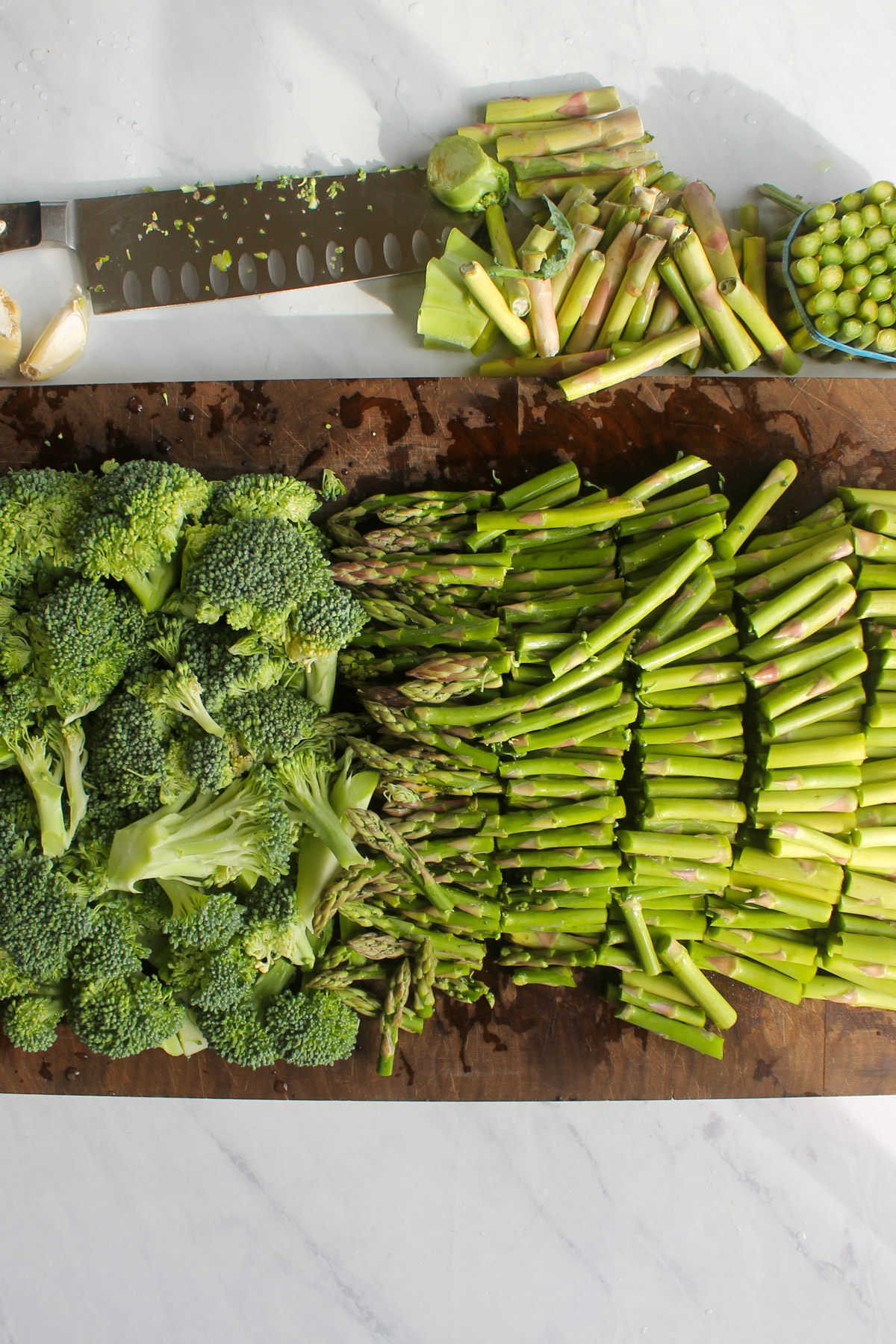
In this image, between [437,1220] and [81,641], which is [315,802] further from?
[437,1220]

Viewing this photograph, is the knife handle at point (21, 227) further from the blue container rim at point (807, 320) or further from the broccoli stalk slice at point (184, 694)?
the blue container rim at point (807, 320)

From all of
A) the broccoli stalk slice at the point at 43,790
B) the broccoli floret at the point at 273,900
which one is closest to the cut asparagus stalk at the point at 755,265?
the broccoli floret at the point at 273,900

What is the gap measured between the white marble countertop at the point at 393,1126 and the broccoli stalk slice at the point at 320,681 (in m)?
1.27

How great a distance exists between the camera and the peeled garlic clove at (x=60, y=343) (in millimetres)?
3209

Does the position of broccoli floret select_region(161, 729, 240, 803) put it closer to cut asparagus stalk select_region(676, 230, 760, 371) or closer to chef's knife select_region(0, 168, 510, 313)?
chef's knife select_region(0, 168, 510, 313)

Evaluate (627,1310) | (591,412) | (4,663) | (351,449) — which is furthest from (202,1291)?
(591,412)

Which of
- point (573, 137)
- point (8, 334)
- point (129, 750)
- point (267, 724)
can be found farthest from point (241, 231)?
point (129, 750)

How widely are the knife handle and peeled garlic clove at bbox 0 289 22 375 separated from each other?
20 cm

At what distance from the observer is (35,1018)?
2975 mm

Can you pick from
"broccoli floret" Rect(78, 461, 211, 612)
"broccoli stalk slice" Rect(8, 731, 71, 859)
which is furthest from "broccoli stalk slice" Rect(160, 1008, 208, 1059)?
"broccoli floret" Rect(78, 461, 211, 612)

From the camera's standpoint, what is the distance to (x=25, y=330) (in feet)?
11.0

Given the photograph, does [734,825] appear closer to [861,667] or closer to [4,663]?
[861,667]

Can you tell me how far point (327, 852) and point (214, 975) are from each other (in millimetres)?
572

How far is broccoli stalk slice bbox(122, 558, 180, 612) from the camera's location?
2.74 meters
